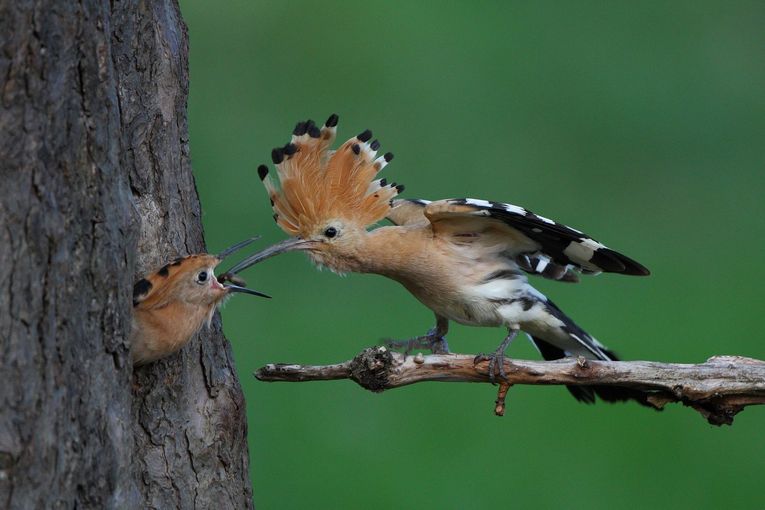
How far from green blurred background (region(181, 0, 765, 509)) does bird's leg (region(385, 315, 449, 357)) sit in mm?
1972

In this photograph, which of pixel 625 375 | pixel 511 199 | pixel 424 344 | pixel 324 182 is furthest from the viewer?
pixel 511 199

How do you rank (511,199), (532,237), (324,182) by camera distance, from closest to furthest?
(324,182) → (532,237) → (511,199)

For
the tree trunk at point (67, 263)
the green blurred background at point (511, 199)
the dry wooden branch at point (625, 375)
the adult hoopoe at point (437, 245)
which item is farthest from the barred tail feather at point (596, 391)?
the green blurred background at point (511, 199)

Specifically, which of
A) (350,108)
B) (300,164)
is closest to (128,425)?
(300,164)

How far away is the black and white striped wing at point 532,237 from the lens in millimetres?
3459

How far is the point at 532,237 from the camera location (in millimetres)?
3703

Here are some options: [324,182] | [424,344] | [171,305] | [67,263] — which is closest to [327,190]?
[324,182]

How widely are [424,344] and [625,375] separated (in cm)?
91

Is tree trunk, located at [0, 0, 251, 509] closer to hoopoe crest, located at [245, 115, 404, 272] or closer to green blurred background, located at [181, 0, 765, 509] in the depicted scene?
hoopoe crest, located at [245, 115, 404, 272]

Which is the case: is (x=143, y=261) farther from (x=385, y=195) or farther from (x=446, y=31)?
(x=446, y=31)

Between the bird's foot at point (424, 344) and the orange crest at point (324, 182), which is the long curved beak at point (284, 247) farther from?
the bird's foot at point (424, 344)

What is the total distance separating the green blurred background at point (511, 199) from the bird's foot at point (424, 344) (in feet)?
6.52

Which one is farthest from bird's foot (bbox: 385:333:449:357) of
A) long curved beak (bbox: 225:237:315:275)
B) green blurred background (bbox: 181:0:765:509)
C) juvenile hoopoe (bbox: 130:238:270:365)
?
green blurred background (bbox: 181:0:765:509)

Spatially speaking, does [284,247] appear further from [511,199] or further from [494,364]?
[511,199]
